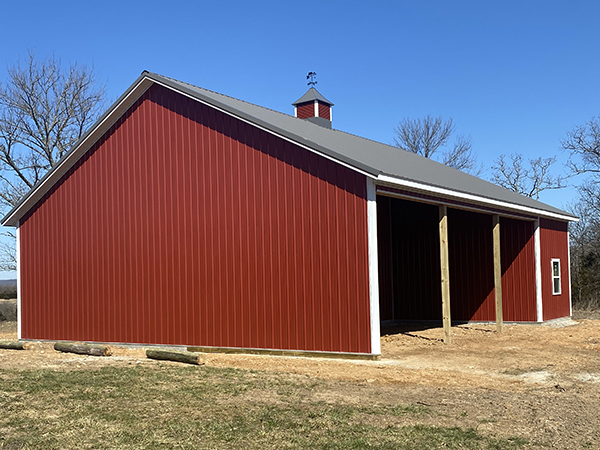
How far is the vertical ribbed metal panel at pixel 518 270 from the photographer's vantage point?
18.8m

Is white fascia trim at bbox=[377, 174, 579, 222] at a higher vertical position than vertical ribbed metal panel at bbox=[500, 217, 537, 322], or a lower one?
higher

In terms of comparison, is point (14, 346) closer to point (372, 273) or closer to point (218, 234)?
point (218, 234)

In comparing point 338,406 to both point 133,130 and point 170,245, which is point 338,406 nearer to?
point 170,245

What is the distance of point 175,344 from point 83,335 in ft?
9.35

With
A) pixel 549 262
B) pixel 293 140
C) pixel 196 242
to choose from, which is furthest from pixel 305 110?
pixel 293 140

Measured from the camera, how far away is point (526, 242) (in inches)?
750

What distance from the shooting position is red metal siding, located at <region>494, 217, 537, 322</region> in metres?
18.8

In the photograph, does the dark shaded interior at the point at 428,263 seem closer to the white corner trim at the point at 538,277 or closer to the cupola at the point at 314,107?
the white corner trim at the point at 538,277

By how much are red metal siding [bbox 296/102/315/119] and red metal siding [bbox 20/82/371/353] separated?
8397 mm

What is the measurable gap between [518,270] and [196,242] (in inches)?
386

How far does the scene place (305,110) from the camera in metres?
22.8

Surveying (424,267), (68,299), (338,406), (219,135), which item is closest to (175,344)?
(68,299)

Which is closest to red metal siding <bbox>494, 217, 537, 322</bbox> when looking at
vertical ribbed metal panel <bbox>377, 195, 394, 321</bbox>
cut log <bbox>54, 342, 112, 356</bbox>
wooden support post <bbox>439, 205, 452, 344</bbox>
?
vertical ribbed metal panel <bbox>377, 195, 394, 321</bbox>

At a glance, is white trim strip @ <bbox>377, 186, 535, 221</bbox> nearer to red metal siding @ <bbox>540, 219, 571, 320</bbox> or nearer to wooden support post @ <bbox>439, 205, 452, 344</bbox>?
wooden support post @ <bbox>439, 205, 452, 344</bbox>
